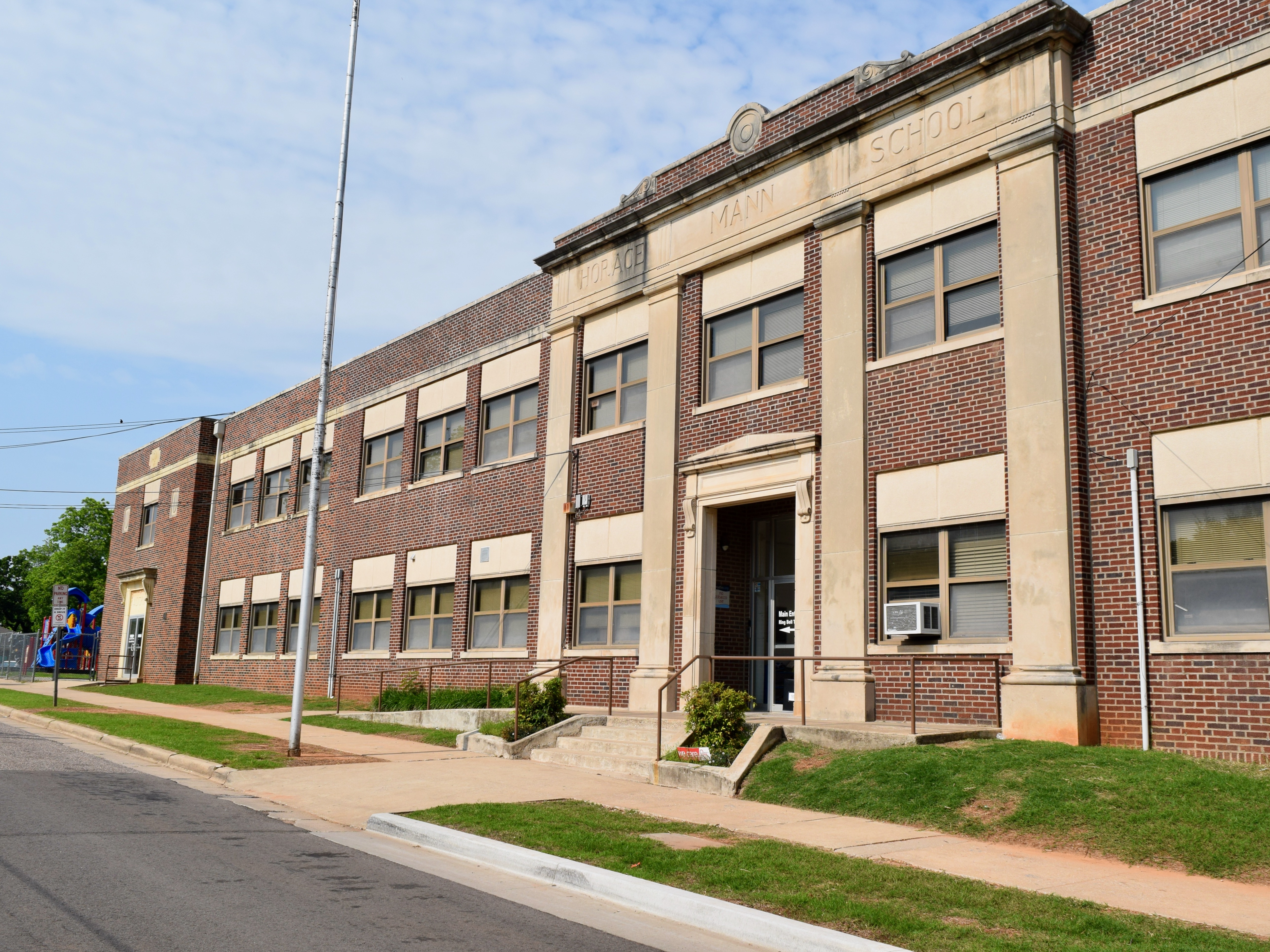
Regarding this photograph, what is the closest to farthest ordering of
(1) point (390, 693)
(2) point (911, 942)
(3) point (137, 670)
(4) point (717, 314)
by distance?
(2) point (911, 942) < (4) point (717, 314) < (1) point (390, 693) < (3) point (137, 670)

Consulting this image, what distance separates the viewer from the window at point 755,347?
1755 cm

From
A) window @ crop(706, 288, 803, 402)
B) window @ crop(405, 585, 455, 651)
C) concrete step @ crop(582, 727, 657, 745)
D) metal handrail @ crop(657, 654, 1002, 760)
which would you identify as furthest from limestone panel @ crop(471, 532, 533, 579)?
metal handrail @ crop(657, 654, 1002, 760)

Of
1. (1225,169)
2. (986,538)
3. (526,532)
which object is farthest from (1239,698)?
(526,532)

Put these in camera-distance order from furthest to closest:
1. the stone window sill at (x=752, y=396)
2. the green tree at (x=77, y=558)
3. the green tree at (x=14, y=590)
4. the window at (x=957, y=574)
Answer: the green tree at (x=14, y=590) → the green tree at (x=77, y=558) → the stone window sill at (x=752, y=396) → the window at (x=957, y=574)

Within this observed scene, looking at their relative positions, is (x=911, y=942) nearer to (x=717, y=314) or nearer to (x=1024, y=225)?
(x=1024, y=225)

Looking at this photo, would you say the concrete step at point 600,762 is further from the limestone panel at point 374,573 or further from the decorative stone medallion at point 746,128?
the limestone panel at point 374,573

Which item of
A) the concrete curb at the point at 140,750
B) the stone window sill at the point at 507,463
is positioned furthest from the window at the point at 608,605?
Result: the concrete curb at the point at 140,750

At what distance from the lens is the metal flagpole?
1609 cm

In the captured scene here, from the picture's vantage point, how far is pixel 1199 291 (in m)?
12.7

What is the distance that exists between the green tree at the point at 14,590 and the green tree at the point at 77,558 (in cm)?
1133

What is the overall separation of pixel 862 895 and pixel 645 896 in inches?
58.3

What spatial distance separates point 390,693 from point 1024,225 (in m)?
15.0

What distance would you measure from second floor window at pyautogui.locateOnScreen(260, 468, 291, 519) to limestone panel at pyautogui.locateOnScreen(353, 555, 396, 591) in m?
5.70

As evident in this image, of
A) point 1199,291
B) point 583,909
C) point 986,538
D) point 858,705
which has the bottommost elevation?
point 583,909
